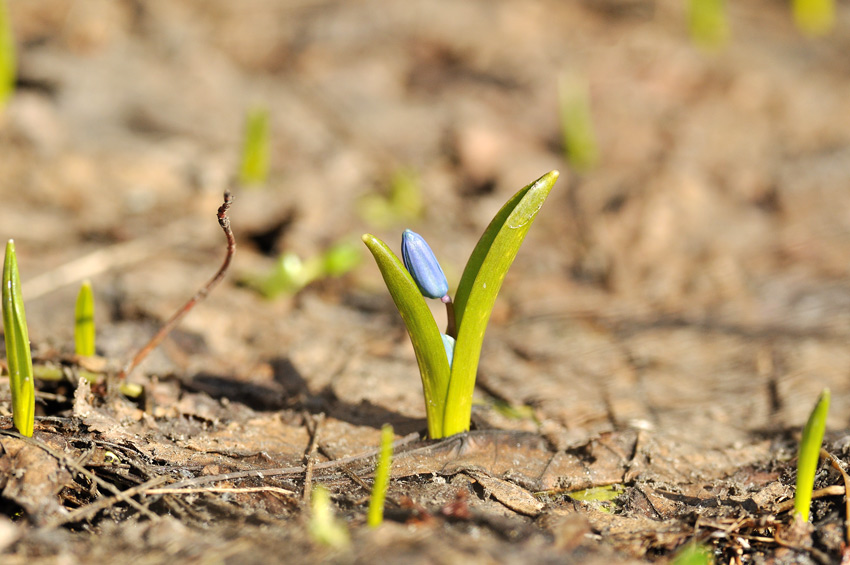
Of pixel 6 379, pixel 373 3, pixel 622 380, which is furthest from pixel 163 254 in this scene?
pixel 373 3

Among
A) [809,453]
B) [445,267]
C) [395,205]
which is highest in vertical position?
[395,205]

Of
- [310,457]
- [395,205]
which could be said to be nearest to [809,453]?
[310,457]

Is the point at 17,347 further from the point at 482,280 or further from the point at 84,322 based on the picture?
the point at 482,280

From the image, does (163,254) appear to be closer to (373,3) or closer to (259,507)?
(259,507)

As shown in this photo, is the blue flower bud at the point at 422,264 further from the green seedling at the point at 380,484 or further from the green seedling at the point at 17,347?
the green seedling at the point at 17,347

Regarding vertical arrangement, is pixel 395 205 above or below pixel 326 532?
above

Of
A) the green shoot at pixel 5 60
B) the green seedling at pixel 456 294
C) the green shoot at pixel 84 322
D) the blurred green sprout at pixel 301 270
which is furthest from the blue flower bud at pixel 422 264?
the green shoot at pixel 5 60
